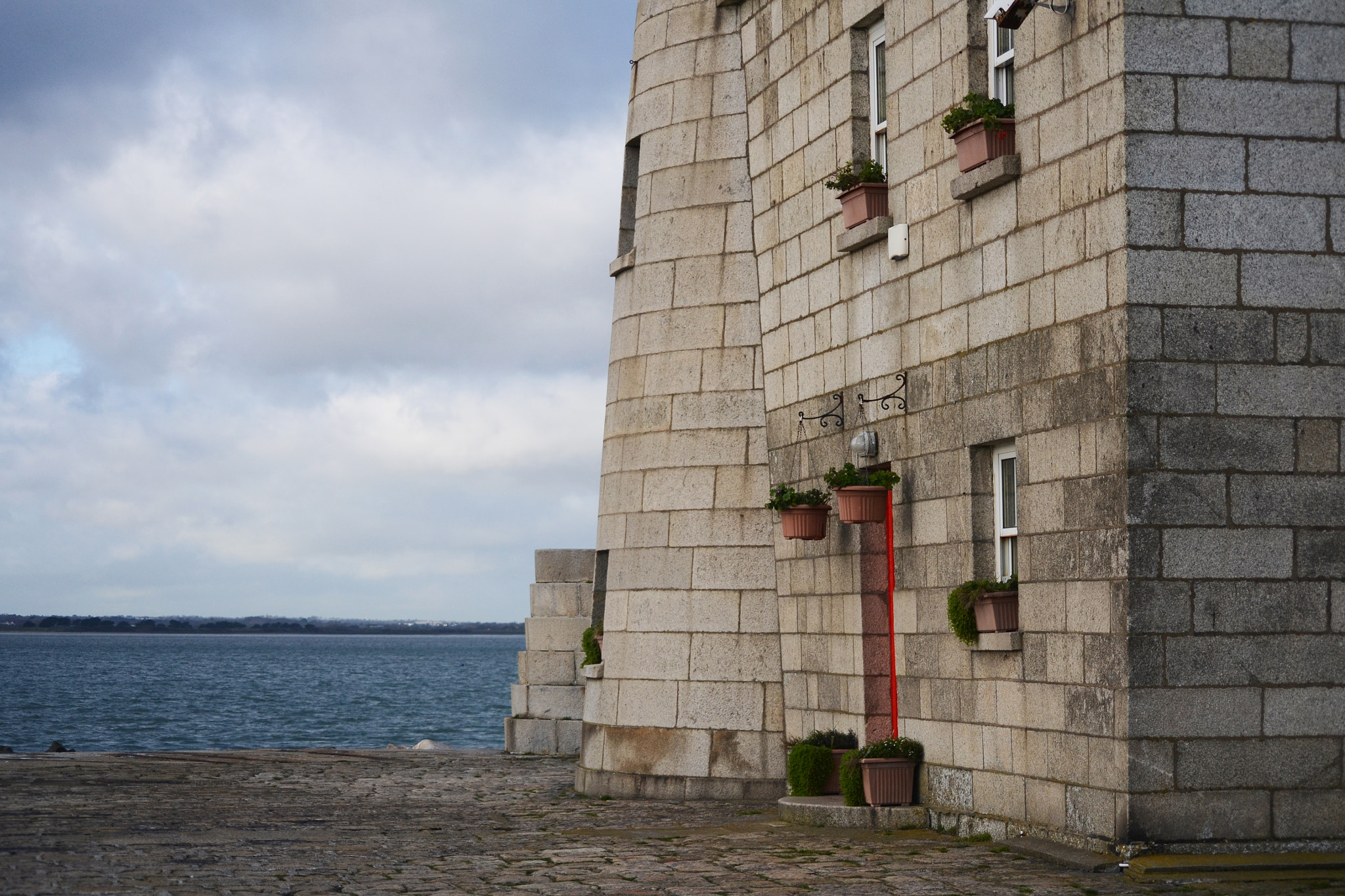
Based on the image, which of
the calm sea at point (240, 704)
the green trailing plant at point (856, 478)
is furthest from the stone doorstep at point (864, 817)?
the calm sea at point (240, 704)

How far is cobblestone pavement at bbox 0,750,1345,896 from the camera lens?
9727mm

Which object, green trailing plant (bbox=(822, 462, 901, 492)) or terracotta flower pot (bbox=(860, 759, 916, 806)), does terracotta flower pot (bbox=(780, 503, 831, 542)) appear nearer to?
green trailing plant (bbox=(822, 462, 901, 492))

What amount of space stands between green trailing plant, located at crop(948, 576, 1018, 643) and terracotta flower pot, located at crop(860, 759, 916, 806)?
1.49m

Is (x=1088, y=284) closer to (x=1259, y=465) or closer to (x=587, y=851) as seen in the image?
(x=1259, y=465)

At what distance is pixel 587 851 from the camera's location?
11531 millimetres

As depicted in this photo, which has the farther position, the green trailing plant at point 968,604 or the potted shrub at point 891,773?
the potted shrub at point 891,773

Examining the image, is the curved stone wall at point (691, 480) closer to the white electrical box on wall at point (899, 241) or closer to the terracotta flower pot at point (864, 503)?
the terracotta flower pot at point (864, 503)

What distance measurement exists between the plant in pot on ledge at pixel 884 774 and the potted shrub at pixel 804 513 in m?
1.96

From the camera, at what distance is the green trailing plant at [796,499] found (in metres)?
13.8

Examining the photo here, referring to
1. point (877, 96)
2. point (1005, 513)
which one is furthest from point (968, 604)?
point (877, 96)

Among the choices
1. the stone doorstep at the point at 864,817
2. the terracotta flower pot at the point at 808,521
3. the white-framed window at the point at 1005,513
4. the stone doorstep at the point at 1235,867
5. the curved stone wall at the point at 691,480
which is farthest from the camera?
the curved stone wall at the point at 691,480

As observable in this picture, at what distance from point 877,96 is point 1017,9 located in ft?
9.56

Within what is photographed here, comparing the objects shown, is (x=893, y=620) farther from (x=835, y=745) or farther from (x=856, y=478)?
(x=835, y=745)

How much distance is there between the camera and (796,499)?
543 inches
